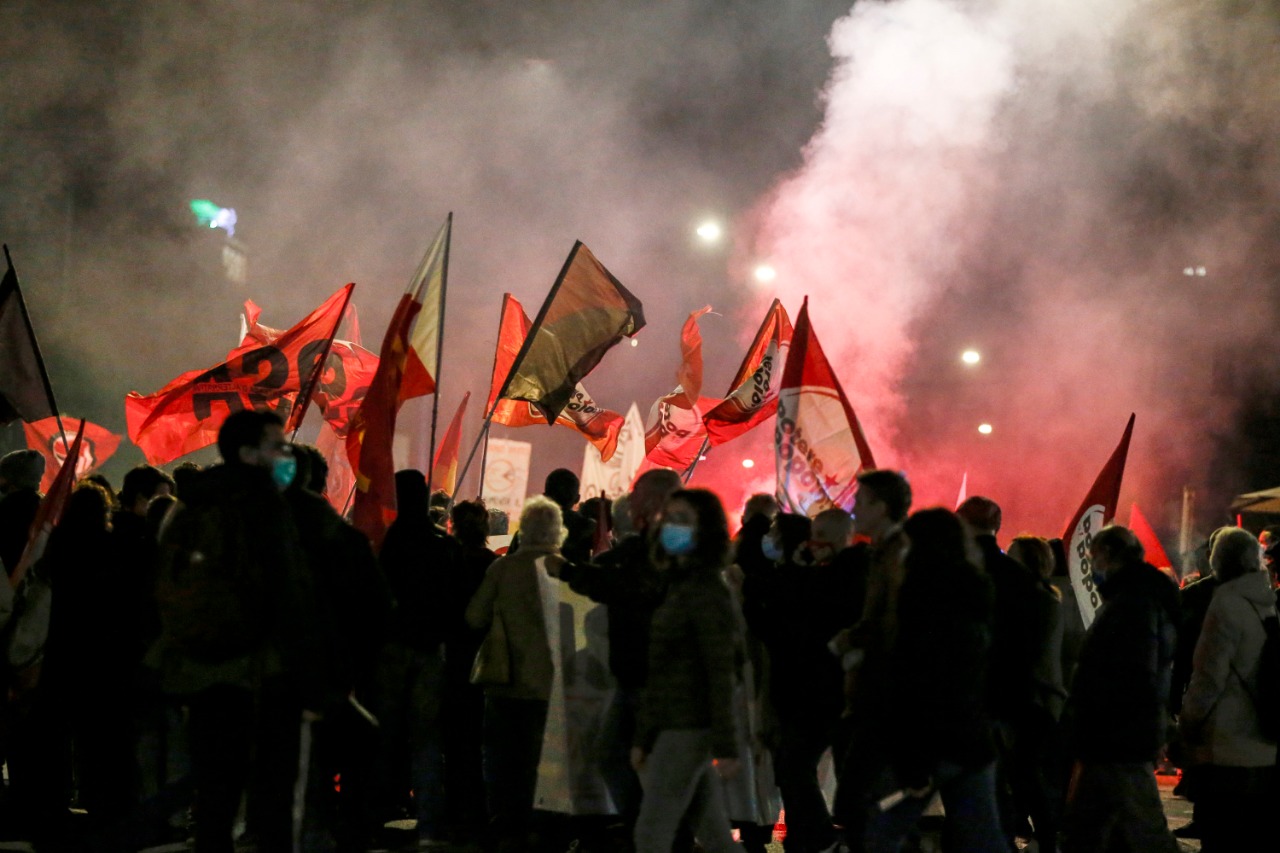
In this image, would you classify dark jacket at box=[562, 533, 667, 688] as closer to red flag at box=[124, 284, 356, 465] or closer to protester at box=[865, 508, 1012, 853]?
protester at box=[865, 508, 1012, 853]

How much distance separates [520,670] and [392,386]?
1729 mm

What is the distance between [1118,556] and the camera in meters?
4.68

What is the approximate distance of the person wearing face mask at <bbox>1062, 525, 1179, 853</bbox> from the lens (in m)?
4.43

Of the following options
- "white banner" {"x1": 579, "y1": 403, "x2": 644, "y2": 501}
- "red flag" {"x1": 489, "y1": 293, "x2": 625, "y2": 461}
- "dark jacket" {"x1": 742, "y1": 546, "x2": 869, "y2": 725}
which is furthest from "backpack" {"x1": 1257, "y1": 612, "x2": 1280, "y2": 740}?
"white banner" {"x1": 579, "y1": 403, "x2": 644, "y2": 501}

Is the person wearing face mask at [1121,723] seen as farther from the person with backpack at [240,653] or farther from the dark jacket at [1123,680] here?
the person with backpack at [240,653]

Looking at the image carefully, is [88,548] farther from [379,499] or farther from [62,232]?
[62,232]

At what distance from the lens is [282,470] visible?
354 centimetres

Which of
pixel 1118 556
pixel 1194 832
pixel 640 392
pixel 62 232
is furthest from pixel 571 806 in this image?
pixel 640 392

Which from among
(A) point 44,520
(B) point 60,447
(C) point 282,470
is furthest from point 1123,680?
(B) point 60,447

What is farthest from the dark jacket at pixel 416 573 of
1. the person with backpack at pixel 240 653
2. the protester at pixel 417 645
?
the person with backpack at pixel 240 653

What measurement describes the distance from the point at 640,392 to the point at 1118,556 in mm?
20157

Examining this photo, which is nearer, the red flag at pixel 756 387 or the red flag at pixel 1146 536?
the red flag at pixel 1146 536

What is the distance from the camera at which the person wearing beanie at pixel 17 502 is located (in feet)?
17.6

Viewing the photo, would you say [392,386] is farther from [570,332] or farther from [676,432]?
[676,432]
